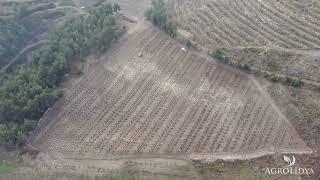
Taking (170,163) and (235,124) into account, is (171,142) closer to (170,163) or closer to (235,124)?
(170,163)

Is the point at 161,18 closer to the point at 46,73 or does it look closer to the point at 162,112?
the point at 162,112

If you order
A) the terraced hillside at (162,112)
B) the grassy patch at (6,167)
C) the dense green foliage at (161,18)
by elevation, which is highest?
the dense green foliage at (161,18)

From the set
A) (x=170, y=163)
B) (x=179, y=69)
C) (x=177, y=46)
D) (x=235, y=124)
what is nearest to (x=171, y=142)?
(x=170, y=163)

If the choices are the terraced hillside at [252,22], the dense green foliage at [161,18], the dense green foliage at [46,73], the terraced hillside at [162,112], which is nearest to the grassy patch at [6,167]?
the dense green foliage at [46,73]

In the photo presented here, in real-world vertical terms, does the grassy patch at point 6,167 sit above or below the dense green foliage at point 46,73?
below

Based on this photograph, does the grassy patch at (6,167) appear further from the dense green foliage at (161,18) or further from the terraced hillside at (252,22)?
the terraced hillside at (252,22)
